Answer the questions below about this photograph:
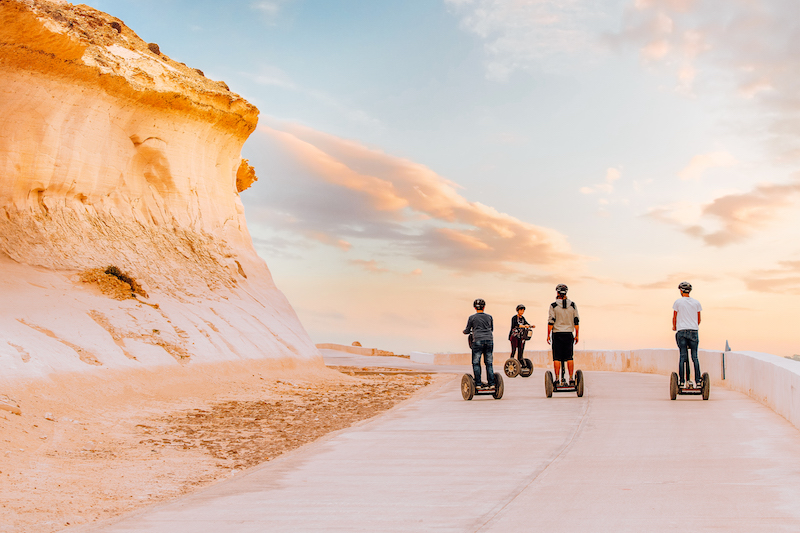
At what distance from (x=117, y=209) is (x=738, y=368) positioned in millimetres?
17989

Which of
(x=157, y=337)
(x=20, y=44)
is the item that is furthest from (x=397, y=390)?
(x=20, y=44)

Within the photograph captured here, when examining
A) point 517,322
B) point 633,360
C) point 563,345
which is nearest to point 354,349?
point 633,360

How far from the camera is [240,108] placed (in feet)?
93.4

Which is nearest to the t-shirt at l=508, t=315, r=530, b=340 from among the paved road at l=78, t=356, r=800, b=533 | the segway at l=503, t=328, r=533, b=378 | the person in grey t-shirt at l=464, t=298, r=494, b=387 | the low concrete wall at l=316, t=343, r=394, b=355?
the segway at l=503, t=328, r=533, b=378

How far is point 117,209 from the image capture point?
24000 millimetres

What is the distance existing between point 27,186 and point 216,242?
646cm

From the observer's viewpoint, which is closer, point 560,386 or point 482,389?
point 560,386

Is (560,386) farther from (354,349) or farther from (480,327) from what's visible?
(354,349)

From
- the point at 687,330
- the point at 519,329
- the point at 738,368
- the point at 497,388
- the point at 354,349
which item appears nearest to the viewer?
the point at 687,330

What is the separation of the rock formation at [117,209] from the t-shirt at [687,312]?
1212cm

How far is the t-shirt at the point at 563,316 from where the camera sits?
50.3 feet

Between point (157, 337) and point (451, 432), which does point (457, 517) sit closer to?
point (451, 432)

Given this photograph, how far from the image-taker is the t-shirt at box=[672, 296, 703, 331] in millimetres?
14602

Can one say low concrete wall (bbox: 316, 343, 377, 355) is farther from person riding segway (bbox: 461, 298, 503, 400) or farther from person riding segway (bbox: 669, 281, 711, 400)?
person riding segway (bbox: 669, 281, 711, 400)
